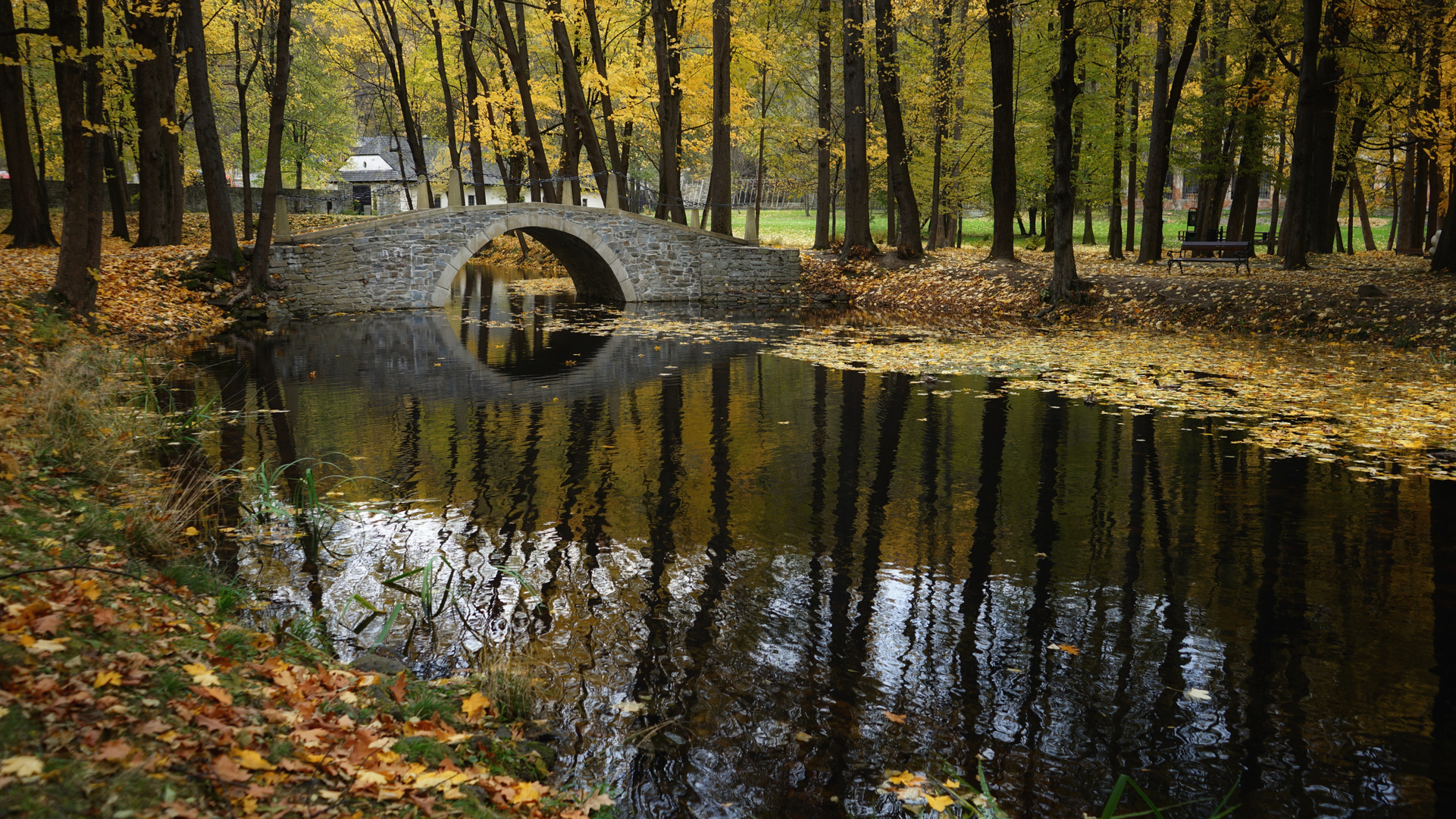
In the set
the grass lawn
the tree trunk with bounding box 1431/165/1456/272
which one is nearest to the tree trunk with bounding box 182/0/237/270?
the grass lawn

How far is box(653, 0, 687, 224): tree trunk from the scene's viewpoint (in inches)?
826

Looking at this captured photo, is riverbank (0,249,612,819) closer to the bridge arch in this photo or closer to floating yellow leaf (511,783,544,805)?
floating yellow leaf (511,783,544,805)

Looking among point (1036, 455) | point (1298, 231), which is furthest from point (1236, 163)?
point (1036, 455)

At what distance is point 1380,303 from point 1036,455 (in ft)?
29.6

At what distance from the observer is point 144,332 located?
14.5 metres

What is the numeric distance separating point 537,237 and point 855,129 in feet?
27.9

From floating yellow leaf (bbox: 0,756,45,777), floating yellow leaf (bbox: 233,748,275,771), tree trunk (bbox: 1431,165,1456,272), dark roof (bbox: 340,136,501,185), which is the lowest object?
floating yellow leaf (bbox: 233,748,275,771)

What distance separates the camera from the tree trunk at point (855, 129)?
65.4ft

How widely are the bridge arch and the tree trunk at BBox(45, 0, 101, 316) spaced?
9305 millimetres

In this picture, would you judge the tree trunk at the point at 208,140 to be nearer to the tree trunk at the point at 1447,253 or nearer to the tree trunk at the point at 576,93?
the tree trunk at the point at 576,93

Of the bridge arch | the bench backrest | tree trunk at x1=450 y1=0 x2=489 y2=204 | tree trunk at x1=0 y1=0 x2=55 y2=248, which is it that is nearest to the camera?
tree trunk at x1=0 y1=0 x2=55 y2=248

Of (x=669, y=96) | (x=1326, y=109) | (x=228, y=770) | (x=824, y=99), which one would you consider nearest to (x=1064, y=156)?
(x=1326, y=109)

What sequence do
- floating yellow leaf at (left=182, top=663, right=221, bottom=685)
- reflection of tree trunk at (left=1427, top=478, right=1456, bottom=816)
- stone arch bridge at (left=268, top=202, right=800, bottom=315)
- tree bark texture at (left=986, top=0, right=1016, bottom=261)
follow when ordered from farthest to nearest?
stone arch bridge at (left=268, top=202, right=800, bottom=315) → tree bark texture at (left=986, top=0, right=1016, bottom=261) → reflection of tree trunk at (left=1427, top=478, right=1456, bottom=816) → floating yellow leaf at (left=182, top=663, right=221, bottom=685)

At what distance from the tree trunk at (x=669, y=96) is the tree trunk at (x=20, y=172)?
11.8 metres
